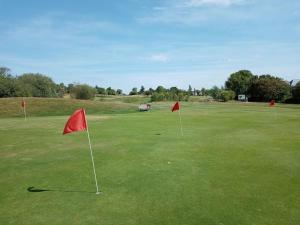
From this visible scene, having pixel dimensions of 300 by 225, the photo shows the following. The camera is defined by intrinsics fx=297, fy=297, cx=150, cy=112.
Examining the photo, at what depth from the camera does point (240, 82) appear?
123 m

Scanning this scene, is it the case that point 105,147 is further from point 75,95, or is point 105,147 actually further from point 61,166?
point 75,95

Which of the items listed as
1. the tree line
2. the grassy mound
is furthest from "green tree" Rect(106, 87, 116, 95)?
the grassy mound

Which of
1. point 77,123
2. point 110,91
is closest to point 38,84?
point 110,91

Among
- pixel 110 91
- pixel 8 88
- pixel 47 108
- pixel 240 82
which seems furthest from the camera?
pixel 110 91

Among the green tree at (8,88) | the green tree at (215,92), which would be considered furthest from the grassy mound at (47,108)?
the green tree at (215,92)

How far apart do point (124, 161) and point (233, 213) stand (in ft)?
19.9

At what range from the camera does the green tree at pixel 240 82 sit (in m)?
119

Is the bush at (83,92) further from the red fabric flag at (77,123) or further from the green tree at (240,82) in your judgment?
the red fabric flag at (77,123)

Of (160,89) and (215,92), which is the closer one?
→ (215,92)

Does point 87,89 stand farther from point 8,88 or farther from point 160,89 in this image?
point 160,89

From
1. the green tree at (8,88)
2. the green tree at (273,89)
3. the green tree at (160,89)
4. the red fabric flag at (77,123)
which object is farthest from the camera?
the green tree at (160,89)

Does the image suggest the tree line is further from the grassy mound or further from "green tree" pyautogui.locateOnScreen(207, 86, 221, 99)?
the grassy mound

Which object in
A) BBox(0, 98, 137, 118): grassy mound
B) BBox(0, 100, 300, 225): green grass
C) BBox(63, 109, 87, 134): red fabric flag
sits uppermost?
BBox(63, 109, 87, 134): red fabric flag

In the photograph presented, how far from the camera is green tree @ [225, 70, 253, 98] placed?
119 metres
